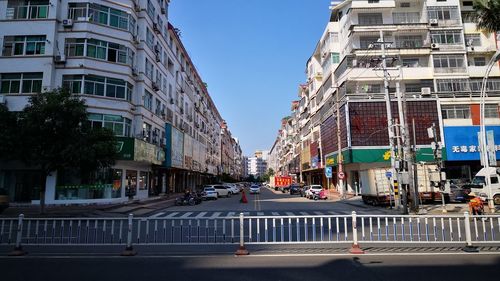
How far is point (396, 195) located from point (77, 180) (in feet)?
76.0

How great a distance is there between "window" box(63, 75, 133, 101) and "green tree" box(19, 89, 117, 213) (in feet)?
23.5

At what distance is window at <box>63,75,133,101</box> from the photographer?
28.7m

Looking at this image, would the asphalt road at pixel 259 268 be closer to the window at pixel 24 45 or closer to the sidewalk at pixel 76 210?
the sidewalk at pixel 76 210

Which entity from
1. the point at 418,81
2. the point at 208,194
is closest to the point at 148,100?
the point at 208,194

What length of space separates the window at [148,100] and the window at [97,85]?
387 centimetres

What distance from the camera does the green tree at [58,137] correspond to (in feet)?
67.2

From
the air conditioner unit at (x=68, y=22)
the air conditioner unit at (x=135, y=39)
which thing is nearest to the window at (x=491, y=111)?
the air conditioner unit at (x=135, y=39)

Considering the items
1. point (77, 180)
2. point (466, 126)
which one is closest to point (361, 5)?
point (466, 126)

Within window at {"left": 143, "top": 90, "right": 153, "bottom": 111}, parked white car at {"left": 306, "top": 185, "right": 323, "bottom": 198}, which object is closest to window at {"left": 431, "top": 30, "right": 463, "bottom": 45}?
parked white car at {"left": 306, "top": 185, "right": 323, "bottom": 198}

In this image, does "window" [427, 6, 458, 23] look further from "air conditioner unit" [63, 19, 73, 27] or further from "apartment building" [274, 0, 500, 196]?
"air conditioner unit" [63, 19, 73, 27]

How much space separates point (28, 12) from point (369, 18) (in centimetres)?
3567

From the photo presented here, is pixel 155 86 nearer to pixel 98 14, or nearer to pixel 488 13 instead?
pixel 98 14

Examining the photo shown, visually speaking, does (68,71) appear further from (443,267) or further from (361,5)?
(361,5)

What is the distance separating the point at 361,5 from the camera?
1663 inches
